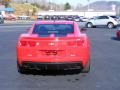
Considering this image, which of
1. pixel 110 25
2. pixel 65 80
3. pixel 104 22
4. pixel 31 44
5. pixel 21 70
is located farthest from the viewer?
pixel 104 22

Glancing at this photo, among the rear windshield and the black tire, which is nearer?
the rear windshield

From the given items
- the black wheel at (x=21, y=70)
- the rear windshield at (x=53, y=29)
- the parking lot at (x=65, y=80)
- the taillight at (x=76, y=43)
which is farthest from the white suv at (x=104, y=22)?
the taillight at (x=76, y=43)

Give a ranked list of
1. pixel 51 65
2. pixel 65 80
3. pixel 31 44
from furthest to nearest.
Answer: pixel 31 44
pixel 51 65
pixel 65 80

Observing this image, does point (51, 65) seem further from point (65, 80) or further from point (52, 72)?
point (52, 72)

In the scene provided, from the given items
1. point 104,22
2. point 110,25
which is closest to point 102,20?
point 104,22

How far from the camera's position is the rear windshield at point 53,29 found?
37.8 ft

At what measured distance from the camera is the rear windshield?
11508mm

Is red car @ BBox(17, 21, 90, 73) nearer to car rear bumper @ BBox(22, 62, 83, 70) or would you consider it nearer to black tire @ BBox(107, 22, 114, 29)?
car rear bumper @ BBox(22, 62, 83, 70)

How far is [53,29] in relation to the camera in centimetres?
1172

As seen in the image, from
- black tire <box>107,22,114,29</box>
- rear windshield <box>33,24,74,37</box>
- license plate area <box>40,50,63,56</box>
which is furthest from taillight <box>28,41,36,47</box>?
black tire <box>107,22,114,29</box>

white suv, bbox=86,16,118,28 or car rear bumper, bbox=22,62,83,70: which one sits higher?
car rear bumper, bbox=22,62,83,70

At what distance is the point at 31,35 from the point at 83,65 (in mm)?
1582

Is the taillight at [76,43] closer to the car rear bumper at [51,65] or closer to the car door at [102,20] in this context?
the car rear bumper at [51,65]

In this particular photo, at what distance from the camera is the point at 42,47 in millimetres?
10781
